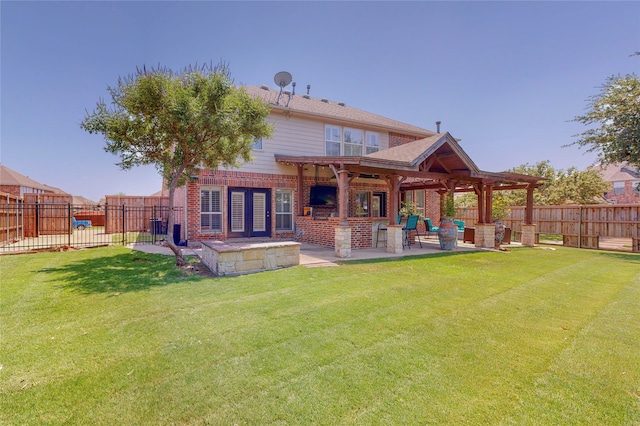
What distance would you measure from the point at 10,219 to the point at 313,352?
14423mm

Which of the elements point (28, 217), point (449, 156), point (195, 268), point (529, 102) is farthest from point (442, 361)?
point (28, 217)

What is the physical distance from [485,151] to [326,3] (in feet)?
76.6

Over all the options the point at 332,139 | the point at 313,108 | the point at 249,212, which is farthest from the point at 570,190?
the point at 249,212

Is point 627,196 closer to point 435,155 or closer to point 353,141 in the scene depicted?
point 435,155

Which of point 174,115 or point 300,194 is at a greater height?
point 174,115

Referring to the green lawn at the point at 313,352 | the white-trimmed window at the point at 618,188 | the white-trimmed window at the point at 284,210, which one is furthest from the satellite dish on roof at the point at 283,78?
the white-trimmed window at the point at 618,188

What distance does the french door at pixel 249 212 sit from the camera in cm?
1181

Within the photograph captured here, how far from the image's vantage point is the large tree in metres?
6.75

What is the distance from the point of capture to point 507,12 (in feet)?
34.3

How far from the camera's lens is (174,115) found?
6711 millimetres

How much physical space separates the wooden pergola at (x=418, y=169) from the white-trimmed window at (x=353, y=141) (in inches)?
118

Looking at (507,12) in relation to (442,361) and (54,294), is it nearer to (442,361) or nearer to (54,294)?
(442,361)

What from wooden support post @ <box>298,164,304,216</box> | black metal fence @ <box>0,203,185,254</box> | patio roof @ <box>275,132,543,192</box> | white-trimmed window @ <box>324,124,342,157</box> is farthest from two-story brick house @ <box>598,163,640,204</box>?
black metal fence @ <box>0,203,185,254</box>

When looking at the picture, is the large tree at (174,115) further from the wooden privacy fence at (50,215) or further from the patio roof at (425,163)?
the wooden privacy fence at (50,215)
